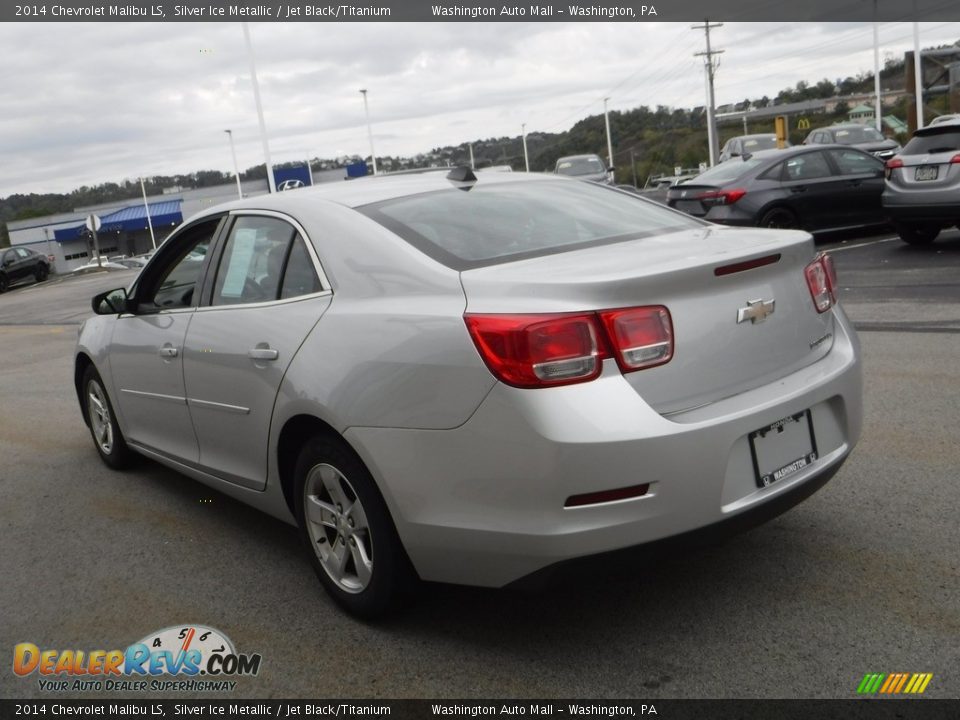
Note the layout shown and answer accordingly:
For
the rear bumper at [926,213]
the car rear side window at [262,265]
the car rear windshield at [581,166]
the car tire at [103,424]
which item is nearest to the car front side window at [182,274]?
the car rear side window at [262,265]

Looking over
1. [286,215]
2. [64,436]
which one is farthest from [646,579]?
[64,436]

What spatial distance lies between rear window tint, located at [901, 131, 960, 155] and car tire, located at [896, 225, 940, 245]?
1.05 m

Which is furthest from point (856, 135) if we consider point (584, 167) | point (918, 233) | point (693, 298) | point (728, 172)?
point (693, 298)

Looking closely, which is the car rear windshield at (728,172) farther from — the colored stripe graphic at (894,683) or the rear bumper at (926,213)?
the colored stripe graphic at (894,683)

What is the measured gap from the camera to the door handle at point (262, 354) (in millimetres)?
3664

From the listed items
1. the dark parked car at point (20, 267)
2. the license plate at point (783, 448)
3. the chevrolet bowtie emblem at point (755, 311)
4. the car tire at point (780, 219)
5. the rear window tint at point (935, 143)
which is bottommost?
the dark parked car at point (20, 267)

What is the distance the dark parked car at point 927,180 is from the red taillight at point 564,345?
9.80 m

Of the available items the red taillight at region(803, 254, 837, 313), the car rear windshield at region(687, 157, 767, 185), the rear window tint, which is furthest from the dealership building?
the red taillight at region(803, 254, 837, 313)

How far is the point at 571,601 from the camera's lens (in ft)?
11.6

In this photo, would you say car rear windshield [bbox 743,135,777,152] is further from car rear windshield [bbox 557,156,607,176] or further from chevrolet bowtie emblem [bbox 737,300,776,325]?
chevrolet bowtie emblem [bbox 737,300,776,325]

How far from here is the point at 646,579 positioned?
368cm

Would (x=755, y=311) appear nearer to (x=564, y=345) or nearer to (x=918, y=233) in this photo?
(x=564, y=345)

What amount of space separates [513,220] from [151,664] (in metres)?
2.12
